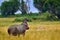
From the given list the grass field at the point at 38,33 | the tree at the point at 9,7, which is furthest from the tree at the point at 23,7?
the grass field at the point at 38,33

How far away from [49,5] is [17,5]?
31.9 m

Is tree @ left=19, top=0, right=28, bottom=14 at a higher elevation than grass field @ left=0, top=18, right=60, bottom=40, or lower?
lower

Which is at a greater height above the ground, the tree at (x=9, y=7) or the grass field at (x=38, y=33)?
the grass field at (x=38, y=33)

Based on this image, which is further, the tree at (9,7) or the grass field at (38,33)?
the tree at (9,7)

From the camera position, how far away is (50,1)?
58.2 meters

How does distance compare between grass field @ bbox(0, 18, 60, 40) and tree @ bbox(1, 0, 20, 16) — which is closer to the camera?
grass field @ bbox(0, 18, 60, 40)

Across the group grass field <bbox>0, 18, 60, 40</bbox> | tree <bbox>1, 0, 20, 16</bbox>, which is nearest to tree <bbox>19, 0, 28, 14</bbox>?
tree <bbox>1, 0, 20, 16</bbox>

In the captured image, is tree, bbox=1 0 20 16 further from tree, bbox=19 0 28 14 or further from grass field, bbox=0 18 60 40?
grass field, bbox=0 18 60 40

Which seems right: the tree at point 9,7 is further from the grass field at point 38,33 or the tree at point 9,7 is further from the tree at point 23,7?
the grass field at point 38,33

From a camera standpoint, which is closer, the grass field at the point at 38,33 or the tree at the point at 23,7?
the grass field at the point at 38,33

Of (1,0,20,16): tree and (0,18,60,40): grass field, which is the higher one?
(0,18,60,40): grass field

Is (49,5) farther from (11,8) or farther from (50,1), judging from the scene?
(11,8)

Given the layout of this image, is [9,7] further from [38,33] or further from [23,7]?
[38,33]

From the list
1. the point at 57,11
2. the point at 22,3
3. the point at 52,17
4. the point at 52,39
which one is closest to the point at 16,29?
the point at 52,39
